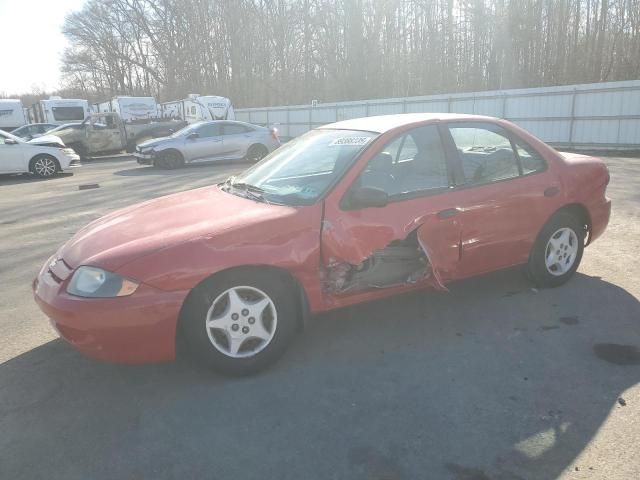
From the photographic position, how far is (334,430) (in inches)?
103

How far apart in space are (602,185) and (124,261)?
13.5 feet

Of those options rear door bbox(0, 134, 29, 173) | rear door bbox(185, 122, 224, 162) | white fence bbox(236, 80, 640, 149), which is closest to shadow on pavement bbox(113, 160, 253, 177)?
rear door bbox(185, 122, 224, 162)

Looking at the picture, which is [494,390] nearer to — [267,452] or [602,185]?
[267,452]

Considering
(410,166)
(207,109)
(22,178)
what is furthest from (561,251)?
(207,109)

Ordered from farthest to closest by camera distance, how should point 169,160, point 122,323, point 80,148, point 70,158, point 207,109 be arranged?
point 207,109
point 80,148
point 169,160
point 70,158
point 122,323

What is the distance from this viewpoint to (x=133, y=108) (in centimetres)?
2530

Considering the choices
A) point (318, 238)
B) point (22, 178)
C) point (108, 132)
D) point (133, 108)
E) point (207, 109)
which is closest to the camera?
point (318, 238)

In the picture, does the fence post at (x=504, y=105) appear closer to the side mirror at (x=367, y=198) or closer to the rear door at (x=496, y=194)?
the rear door at (x=496, y=194)

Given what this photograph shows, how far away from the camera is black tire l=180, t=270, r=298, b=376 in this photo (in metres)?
2.95

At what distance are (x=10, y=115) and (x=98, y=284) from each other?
29.0 meters

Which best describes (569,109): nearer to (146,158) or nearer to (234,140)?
(234,140)

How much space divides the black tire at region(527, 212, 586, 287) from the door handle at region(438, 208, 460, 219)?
101 centimetres

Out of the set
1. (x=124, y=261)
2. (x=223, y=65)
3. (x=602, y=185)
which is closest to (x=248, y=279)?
(x=124, y=261)

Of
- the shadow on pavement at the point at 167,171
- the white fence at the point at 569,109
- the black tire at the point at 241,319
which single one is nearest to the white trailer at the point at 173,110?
the shadow on pavement at the point at 167,171
